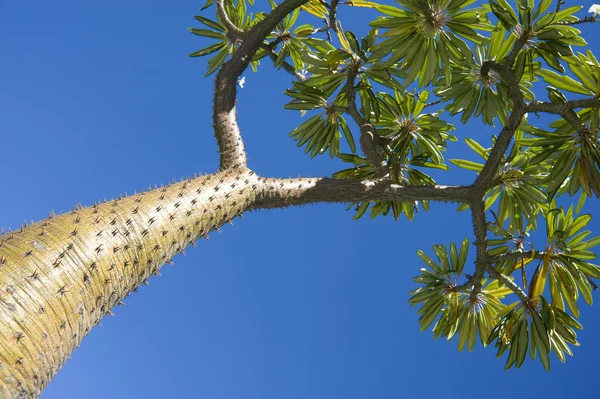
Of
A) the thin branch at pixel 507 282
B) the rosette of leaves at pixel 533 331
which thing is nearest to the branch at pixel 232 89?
the thin branch at pixel 507 282

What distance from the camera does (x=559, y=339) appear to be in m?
3.80

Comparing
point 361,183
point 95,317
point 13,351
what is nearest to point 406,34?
point 361,183

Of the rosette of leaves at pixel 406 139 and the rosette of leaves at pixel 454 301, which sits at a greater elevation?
the rosette of leaves at pixel 406 139

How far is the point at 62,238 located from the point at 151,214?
414 millimetres

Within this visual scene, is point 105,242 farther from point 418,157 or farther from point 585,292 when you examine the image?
point 585,292

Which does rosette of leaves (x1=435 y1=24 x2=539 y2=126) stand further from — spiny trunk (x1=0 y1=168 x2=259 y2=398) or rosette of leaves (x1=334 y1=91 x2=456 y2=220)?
spiny trunk (x1=0 y1=168 x2=259 y2=398)

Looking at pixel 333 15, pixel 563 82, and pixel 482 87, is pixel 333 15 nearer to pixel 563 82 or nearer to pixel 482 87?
pixel 482 87

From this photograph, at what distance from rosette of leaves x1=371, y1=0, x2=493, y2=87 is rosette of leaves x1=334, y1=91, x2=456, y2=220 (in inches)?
31.9

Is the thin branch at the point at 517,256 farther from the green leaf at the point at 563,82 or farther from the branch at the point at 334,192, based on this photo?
the green leaf at the point at 563,82

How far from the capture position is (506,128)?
3.23 m

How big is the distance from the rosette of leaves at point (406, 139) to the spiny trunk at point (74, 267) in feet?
6.12

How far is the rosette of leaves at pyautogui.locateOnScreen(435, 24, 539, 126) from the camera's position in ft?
12.1

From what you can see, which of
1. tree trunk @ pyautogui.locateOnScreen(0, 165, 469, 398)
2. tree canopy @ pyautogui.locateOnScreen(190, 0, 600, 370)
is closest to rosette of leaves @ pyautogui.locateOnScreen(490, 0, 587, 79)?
tree canopy @ pyautogui.locateOnScreen(190, 0, 600, 370)

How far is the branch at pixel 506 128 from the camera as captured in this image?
3.17 metres
